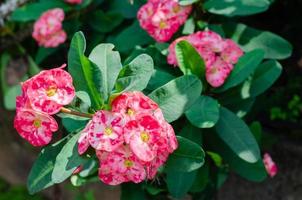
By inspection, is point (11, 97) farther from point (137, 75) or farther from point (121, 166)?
point (121, 166)

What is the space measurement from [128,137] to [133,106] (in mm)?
82

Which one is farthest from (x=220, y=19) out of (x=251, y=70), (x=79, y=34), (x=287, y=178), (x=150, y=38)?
(x=79, y=34)

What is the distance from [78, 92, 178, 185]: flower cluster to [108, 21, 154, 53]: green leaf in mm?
931

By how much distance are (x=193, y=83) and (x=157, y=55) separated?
0.54 meters

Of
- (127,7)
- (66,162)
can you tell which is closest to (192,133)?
(66,162)

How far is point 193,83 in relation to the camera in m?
1.68

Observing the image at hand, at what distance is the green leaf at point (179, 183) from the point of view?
1978 millimetres

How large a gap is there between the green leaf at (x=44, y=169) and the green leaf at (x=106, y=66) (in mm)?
206

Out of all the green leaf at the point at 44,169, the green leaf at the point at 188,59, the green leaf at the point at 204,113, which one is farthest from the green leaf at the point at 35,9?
the green leaf at the point at 44,169

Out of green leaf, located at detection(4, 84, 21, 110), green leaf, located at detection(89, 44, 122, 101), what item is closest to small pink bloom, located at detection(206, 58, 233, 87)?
green leaf, located at detection(89, 44, 122, 101)

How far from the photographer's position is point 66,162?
61.9 inches

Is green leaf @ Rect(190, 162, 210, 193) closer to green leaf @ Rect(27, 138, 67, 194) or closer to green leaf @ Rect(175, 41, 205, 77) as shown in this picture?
green leaf @ Rect(175, 41, 205, 77)

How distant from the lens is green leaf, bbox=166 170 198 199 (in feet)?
6.49

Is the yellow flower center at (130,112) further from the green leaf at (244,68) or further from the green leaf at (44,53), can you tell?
the green leaf at (44,53)
